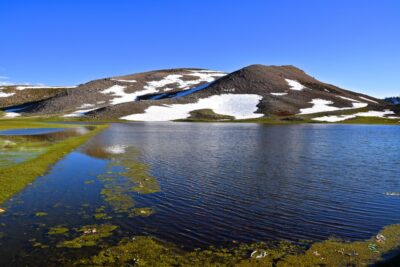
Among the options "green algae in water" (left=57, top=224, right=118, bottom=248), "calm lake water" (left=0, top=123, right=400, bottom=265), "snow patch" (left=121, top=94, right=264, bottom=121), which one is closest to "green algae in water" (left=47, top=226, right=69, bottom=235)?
"calm lake water" (left=0, top=123, right=400, bottom=265)

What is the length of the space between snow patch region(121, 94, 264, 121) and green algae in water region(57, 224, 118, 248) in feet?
475

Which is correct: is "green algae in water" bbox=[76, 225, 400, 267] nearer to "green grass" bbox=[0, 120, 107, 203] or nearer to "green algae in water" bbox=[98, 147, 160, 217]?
"green algae in water" bbox=[98, 147, 160, 217]

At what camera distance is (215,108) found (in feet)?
580

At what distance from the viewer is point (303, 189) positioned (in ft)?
87.9

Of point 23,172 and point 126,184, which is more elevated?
point 23,172

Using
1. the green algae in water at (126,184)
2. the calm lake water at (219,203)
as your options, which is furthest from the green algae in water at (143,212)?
the calm lake water at (219,203)

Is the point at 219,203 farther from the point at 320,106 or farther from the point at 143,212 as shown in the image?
the point at 320,106

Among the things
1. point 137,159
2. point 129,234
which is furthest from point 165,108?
point 129,234

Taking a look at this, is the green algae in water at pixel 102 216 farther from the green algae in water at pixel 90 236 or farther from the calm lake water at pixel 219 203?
→ the green algae in water at pixel 90 236

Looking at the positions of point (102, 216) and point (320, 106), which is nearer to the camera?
point (102, 216)

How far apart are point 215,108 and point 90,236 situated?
161581 millimetres

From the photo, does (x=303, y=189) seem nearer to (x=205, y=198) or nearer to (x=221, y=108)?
(x=205, y=198)

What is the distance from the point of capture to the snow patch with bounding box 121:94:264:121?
6511 inches

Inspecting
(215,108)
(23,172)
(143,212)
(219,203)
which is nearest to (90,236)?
(143,212)
